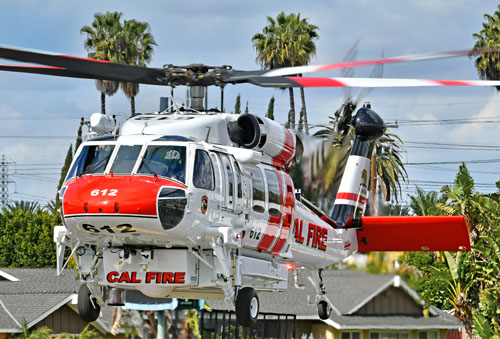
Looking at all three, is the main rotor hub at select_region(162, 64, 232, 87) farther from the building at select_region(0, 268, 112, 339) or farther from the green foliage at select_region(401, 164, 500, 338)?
the green foliage at select_region(401, 164, 500, 338)

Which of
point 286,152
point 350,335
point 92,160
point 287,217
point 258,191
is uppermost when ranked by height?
point 286,152

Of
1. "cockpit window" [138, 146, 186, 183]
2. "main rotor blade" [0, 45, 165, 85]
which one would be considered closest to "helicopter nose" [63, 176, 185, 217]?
"cockpit window" [138, 146, 186, 183]

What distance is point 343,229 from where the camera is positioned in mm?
22953

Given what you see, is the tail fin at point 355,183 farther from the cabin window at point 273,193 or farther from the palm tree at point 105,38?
the palm tree at point 105,38

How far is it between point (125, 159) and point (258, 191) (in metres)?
2.80

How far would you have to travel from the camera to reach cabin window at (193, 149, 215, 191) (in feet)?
53.6

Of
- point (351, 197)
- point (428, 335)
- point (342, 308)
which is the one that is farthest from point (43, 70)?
point (428, 335)

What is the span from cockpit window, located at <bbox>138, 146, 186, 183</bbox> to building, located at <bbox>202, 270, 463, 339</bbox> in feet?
71.1

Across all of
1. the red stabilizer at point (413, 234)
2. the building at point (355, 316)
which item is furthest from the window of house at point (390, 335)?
the red stabilizer at point (413, 234)

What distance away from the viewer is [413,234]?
74.7 feet

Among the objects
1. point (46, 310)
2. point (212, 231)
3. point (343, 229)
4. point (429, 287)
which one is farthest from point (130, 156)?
point (429, 287)

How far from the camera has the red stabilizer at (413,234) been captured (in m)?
22.4

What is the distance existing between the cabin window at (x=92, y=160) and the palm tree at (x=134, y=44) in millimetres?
48396

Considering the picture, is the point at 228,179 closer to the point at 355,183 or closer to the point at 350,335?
the point at 355,183
